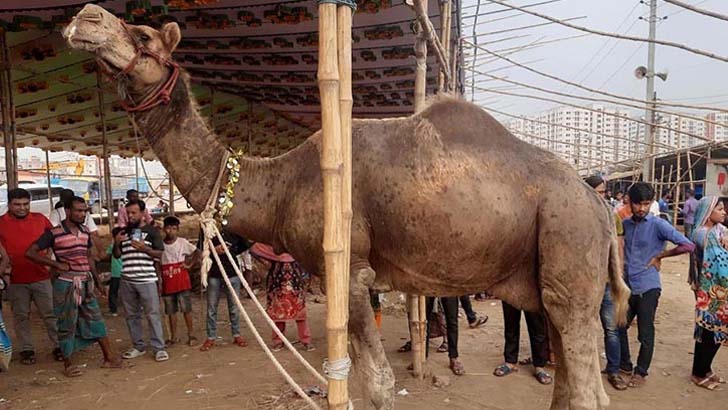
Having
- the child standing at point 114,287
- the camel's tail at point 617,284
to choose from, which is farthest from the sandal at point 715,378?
the child standing at point 114,287

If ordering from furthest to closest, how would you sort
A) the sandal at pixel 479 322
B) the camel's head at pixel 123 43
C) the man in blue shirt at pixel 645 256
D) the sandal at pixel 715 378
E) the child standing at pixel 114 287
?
the child standing at pixel 114 287 < the sandal at pixel 479 322 < the sandal at pixel 715 378 < the man in blue shirt at pixel 645 256 < the camel's head at pixel 123 43

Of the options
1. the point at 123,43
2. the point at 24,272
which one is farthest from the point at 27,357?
the point at 123,43

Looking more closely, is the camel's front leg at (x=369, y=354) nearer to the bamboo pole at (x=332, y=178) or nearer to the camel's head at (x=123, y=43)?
the bamboo pole at (x=332, y=178)

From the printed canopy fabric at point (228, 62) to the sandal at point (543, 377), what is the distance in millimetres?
4062

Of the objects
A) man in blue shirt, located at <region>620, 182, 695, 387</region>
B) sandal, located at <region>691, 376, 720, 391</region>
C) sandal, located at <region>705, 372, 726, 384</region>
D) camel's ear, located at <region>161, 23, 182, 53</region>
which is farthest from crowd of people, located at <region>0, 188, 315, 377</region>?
sandal, located at <region>705, 372, 726, 384</region>

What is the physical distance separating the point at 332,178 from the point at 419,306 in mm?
2985

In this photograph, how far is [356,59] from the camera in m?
7.87

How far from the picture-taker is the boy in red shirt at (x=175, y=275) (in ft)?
21.2

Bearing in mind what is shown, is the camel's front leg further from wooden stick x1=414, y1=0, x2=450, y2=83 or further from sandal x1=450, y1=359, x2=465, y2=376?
sandal x1=450, y1=359, x2=465, y2=376

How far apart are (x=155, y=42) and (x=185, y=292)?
4654 mm

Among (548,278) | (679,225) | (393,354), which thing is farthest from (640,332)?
(679,225)

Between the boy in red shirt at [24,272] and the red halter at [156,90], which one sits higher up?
the red halter at [156,90]

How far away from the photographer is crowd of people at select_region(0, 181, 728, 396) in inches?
198

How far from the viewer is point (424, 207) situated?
8.16 feet
